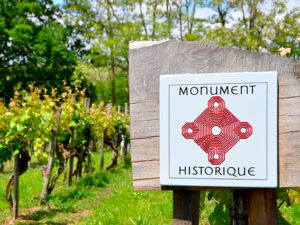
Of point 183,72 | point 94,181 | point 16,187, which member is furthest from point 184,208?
point 94,181

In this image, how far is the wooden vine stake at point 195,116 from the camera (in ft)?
4.66

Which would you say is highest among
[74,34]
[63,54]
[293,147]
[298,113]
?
[74,34]

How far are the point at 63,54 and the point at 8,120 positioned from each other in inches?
755

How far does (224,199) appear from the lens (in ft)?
7.47

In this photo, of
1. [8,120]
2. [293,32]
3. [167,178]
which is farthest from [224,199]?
[293,32]

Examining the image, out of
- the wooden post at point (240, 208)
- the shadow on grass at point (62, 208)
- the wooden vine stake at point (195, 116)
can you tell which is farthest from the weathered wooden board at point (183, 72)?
the shadow on grass at point (62, 208)

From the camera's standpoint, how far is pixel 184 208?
156 cm

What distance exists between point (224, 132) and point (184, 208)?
1.32ft

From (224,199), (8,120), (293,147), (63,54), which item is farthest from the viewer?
(63,54)

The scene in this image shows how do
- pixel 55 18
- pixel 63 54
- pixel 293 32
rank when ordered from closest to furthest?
1. pixel 293 32
2. pixel 63 54
3. pixel 55 18

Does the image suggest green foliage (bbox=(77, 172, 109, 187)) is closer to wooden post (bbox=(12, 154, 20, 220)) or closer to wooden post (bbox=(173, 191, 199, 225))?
wooden post (bbox=(12, 154, 20, 220))

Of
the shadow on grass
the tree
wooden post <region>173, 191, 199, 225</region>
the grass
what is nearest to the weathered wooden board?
wooden post <region>173, 191, 199, 225</region>

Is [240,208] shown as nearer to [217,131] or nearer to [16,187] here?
[217,131]

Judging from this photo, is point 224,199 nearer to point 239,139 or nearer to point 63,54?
point 239,139
